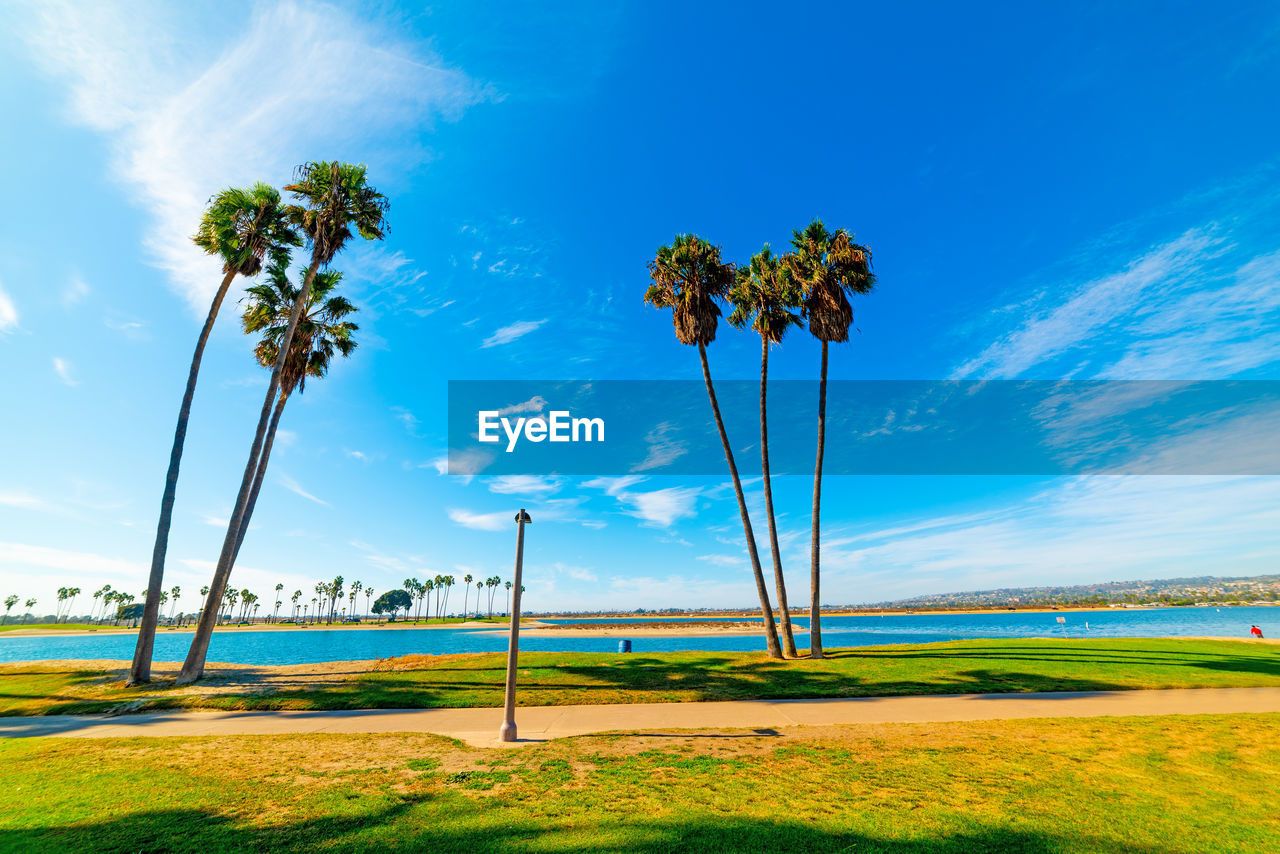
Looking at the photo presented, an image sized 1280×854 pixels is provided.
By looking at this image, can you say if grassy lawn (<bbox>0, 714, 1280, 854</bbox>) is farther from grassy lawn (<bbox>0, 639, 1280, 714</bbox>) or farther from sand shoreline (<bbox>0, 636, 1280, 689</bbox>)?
sand shoreline (<bbox>0, 636, 1280, 689</bbox>)

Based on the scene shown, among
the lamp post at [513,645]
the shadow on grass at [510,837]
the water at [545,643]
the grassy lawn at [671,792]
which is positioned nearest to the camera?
the shadow on grass at [510,837]

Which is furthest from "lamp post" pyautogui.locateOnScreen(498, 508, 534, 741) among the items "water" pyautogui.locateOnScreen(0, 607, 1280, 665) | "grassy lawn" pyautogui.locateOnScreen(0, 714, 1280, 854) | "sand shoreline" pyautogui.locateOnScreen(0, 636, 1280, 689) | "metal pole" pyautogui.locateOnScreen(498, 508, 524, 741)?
"water" pyautogui.locateOnScreen(0, 607, 1280, 665)

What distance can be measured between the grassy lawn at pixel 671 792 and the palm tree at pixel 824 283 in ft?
48.7

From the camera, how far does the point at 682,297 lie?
25.8 metres

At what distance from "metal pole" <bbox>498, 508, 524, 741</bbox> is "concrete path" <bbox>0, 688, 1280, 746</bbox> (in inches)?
14.4

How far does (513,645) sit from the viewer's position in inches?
448

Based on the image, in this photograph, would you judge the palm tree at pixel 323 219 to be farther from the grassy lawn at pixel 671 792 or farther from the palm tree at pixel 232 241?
the grassy lawn at pixel 671 792

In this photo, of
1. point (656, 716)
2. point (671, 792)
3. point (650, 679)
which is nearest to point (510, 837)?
point (671, 792)

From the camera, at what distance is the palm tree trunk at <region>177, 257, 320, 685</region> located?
61.4ft

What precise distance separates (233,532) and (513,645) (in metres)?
15.5

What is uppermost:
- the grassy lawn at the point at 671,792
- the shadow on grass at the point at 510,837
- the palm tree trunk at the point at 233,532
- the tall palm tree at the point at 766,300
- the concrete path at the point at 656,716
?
the tall palm tree at the point at 766,300

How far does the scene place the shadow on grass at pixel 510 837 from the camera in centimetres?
559

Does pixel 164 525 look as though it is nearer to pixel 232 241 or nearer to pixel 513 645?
pixel 232 241

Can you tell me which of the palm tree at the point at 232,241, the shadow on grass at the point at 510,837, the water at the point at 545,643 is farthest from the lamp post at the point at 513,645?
the water at the point at 545,643
